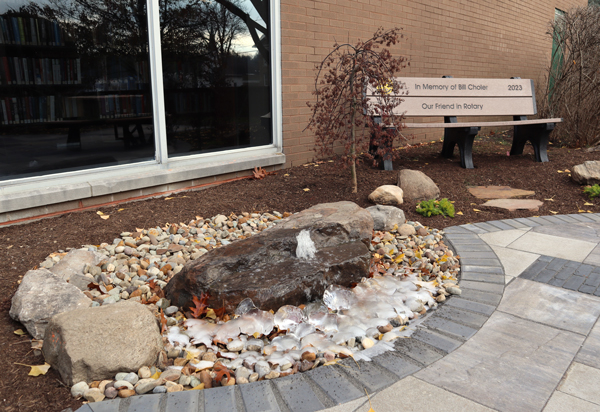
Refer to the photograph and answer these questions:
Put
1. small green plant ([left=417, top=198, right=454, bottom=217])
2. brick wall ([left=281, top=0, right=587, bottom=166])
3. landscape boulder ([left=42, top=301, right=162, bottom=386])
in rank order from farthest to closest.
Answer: brick wall ([left=281, top=0, right=587, bottom=166]) → small green plant ([left=417, top=198, right=454, bottom=217]) → landscape boulder ([left=42, top=301, right=162, bottom=386])

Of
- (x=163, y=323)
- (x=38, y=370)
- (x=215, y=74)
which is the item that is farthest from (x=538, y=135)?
(x=38, y=370)

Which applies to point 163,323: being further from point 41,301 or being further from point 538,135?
point 538,135

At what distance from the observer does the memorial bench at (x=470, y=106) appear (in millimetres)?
6284

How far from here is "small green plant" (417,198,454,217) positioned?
4.34 meters

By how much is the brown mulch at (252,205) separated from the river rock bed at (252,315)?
0.21m

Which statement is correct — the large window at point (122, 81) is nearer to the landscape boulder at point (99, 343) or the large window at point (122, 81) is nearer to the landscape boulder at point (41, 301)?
the landscape boulder at point (41, 301)

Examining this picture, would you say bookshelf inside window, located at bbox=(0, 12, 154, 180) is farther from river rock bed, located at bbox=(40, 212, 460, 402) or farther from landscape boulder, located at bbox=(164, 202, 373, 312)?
landscape boulder, located at bbox=(164, 202, 373, 312)

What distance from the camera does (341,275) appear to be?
2.86 metres

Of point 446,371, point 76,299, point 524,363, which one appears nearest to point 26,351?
point 76,299

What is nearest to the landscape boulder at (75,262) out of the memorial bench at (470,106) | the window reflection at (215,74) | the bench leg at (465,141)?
the window reflection at (215,74)

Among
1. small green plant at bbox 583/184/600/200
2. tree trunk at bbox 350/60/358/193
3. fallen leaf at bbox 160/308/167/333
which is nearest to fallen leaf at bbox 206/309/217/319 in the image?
fallen leaf at bbox 160/308/167/333

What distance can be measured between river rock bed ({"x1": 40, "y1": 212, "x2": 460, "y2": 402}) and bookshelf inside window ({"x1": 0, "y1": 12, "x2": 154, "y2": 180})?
1.18m

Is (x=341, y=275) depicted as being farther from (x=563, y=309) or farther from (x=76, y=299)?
(x=76, y=299)

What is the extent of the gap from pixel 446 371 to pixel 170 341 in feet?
4.50
